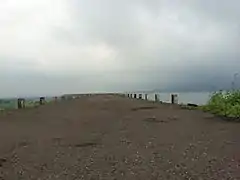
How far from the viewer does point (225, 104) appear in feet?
72.8

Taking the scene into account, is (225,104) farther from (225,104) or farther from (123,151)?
(123,151)

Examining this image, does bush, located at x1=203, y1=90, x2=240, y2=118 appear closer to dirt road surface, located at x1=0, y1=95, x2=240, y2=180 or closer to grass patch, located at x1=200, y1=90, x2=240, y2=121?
grass patch, located at x1=200, y1=90, x2=240, y2=121

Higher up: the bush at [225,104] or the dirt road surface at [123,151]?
the bush at [225,104]

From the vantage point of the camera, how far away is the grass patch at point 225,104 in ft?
66.2

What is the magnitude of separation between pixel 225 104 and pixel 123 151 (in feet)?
37.8

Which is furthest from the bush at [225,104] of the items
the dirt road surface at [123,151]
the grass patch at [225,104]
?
the dirt road surface at [123,151]

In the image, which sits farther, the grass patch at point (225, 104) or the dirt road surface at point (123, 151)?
the grass patch at point (225, 104)

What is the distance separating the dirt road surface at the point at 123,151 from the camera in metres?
9.16

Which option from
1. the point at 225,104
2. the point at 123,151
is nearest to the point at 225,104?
the point at 225,104

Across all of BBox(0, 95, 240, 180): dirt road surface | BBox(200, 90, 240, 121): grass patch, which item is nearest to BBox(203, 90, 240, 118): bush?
BBox(200, 90, 240, 121): grass patch

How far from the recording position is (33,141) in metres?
14.1

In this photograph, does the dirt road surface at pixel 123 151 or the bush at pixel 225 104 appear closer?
the dirt road surface at pixel 123 151

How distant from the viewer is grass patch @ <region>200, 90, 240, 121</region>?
20175mm

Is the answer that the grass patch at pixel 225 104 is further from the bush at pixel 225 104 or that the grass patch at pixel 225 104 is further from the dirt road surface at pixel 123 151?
the dirt road surface at pixel 123 151
